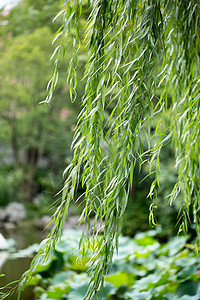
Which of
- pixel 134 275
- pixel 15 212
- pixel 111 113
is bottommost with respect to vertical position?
pixel 134 275

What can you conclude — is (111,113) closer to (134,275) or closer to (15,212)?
(134,275)

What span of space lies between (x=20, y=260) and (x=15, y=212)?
256cm

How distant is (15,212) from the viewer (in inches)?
185

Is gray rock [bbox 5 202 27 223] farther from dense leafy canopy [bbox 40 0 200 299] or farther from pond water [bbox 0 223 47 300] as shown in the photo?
dense leafy canopy [bbox 40 0 200 299]

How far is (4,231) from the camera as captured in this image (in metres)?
4.21

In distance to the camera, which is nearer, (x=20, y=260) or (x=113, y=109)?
(x=113, y=109)

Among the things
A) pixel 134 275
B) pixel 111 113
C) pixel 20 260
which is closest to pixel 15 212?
pixel 20 260

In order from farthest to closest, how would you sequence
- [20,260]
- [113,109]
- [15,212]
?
[15,212], [20,260], [113,109]

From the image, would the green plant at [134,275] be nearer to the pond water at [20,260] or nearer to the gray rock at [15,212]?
the pond water at [20,260]

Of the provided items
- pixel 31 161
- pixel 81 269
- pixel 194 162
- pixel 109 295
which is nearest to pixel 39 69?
pixel 31 161

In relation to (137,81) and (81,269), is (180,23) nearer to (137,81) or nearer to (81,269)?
(137,81)

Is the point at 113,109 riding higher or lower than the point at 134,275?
higher

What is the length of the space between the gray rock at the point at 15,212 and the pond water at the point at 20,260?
0.77 feet

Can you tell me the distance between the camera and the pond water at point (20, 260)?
1.76 meters
